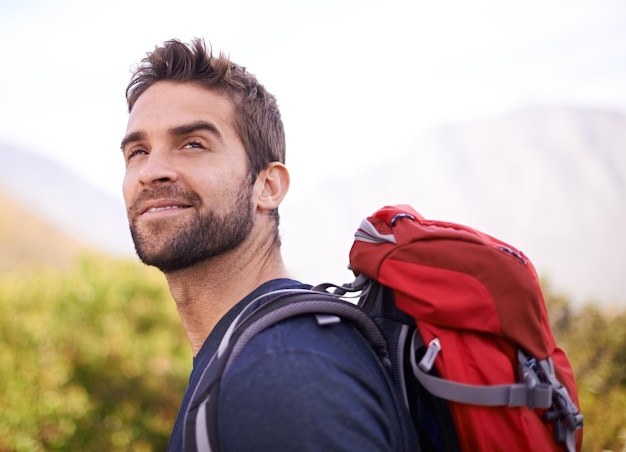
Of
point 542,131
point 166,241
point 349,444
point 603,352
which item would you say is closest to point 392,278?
point 349,444

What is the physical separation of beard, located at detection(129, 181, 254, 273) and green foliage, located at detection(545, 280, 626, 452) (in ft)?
8.51

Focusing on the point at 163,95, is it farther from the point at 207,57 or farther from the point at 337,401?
the point at 337,401

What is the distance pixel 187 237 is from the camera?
1.84 metres

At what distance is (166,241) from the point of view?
Result: 186 cm

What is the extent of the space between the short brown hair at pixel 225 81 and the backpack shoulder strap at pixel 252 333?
2.61ft

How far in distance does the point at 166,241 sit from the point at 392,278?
775 millimetres

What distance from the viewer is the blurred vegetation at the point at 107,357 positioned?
204 inches

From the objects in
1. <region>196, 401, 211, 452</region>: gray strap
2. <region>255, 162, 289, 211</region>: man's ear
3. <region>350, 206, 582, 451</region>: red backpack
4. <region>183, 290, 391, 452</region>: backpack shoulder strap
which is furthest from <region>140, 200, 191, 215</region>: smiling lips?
<region>196, 401, 211, 452</region>: gray strap

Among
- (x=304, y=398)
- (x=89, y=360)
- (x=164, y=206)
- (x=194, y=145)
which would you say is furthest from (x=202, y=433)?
(x=89, y=360)

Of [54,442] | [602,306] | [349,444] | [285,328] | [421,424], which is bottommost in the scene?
[54,442]

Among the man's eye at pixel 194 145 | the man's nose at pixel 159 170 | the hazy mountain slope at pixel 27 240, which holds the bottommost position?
the hazy mountain slope at pixel 27 240

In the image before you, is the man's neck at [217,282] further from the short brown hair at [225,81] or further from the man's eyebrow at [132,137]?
the man's eyebrow at [132,137]

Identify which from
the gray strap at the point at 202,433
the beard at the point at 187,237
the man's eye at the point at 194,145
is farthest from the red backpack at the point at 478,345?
the man's eye at the point at 194,145

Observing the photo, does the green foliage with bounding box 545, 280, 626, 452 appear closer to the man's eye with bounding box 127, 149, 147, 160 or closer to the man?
the man
